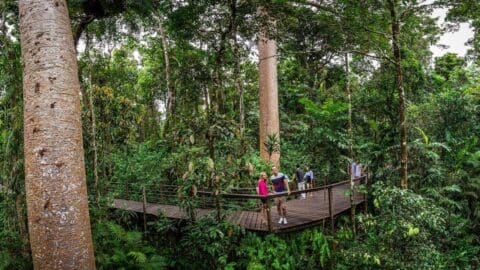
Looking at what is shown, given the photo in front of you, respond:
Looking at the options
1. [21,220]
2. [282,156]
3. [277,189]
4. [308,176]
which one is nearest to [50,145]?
[21,220]

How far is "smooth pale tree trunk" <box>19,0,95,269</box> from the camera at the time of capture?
2848 mm

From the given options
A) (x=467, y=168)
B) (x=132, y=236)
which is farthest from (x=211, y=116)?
(x=467, y=168)

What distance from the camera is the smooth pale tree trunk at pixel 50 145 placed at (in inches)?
112

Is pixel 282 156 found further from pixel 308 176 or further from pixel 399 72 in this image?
pixel 399 72

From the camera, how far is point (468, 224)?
8562mm

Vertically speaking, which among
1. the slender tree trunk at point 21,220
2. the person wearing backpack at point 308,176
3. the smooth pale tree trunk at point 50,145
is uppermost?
the smooth pale tree trunk at point 50,145

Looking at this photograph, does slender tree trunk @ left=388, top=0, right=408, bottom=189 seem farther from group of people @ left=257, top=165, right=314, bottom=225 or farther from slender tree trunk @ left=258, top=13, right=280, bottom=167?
slender tree trunk @ left=258, top=13, right=280, bottom=167

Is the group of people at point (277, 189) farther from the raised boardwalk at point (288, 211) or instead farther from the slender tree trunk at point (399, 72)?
the slender tree trunk at point (399, 72)

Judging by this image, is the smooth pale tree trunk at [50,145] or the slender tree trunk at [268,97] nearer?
the smooth pale tree trunk at [50,145]

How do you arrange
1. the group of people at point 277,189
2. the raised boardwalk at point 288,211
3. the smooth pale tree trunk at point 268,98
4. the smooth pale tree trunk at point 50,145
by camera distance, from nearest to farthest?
the smooth pale tree trunk at point 50,145, the raised boardwalk at point 288,211, the group of people at point 277,189, the smooth pale tree trunk at point 268,98

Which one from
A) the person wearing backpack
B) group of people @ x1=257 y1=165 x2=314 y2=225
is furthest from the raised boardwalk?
the person wearing backpack

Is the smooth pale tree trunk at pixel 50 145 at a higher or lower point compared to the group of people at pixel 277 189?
higher

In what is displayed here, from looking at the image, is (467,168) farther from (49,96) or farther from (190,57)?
(190,57)

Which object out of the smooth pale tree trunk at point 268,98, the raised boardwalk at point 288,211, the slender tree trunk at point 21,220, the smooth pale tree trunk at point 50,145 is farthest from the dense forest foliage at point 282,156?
the smooth pale tree trunk at point 268,98
